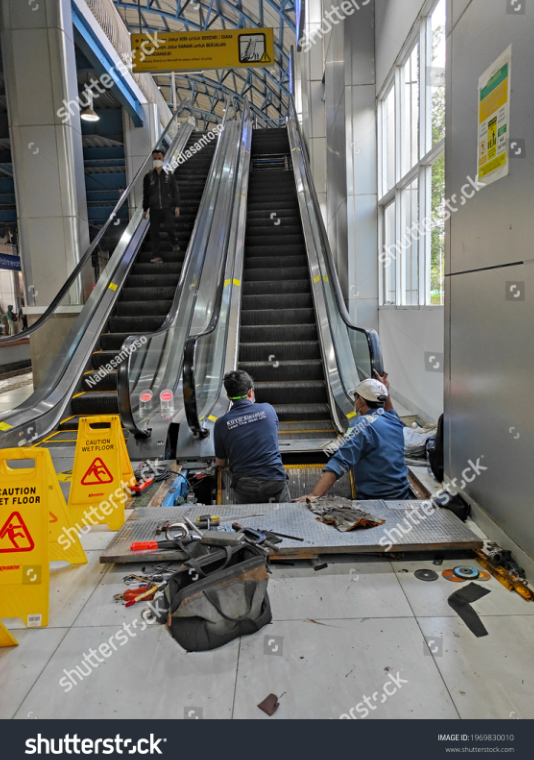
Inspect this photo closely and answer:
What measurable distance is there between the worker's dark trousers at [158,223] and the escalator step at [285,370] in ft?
10.4

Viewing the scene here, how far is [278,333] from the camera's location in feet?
22.6

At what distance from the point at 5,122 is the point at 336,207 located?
8.36 metres

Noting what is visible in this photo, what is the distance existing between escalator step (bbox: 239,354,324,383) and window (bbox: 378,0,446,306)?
1.52 meters

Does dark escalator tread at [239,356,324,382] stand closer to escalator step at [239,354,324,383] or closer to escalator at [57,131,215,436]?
escalator step at [239,354,324,383]

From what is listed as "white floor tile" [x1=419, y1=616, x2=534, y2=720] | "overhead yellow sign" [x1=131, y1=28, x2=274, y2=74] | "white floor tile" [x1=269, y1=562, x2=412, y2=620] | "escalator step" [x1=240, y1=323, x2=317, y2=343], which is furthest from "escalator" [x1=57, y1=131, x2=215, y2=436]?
"white floor tile" [x1=419, y1=616, x2=534, y2=720]

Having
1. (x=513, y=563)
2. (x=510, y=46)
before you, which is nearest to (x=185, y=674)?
(x=513, y=563)

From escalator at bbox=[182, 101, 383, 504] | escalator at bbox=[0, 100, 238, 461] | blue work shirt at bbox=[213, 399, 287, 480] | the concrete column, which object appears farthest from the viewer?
the concrete column

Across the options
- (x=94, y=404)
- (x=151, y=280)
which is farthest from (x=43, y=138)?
(x=94, y=404)

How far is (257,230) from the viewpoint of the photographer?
914cm

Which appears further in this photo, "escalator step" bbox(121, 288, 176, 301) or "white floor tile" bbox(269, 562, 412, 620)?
"escalator step" bbox(121, 288, 176, 301)

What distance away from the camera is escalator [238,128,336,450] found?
18.8ft

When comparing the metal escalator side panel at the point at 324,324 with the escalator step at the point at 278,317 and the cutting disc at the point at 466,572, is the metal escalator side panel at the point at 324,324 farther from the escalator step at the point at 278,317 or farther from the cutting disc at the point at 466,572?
the cutting disc at the point at 466,572

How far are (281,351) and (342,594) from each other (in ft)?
14.5

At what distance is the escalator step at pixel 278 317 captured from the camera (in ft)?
23.4
